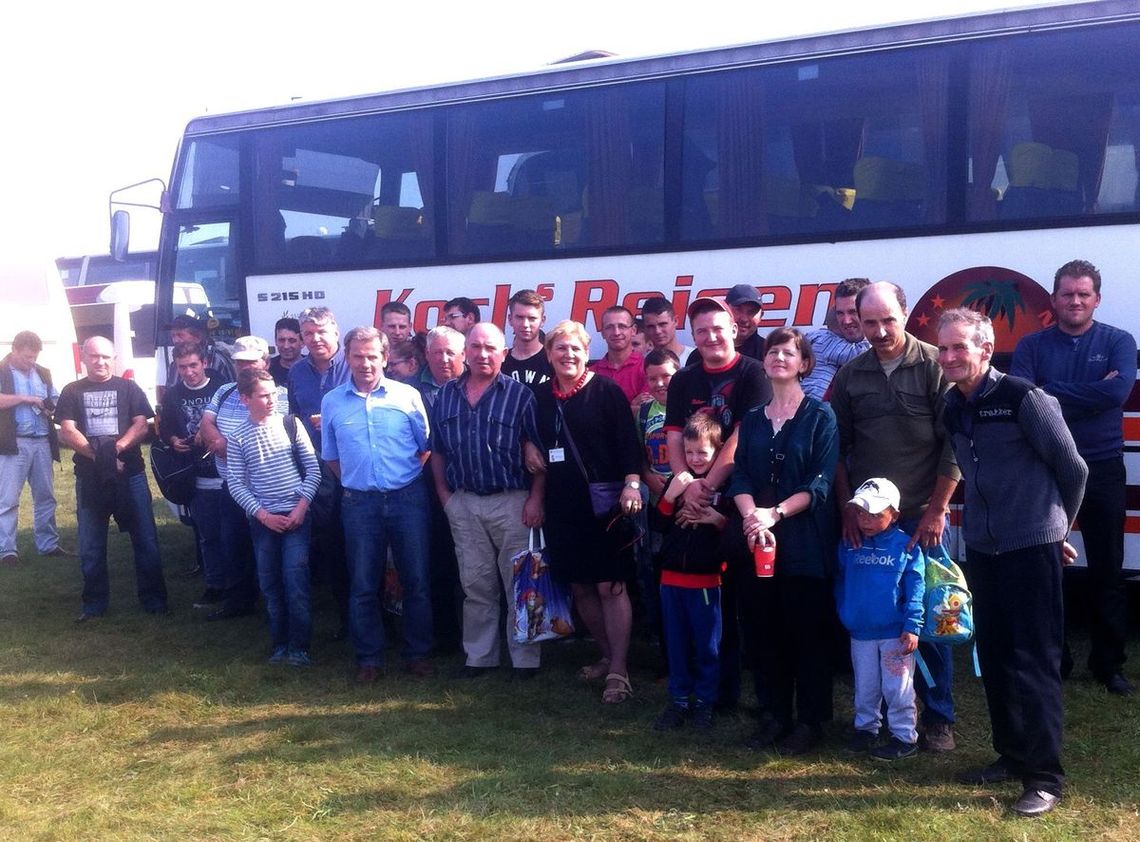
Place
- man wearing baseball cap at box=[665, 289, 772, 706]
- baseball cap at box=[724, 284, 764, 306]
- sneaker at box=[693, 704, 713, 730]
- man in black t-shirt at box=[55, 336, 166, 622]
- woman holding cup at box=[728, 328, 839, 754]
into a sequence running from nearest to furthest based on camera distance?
woman holding cup at box=[728, 328, 839, 754] < man wearing baseball cap at box=[665, 289, 772, 706] < sneaker at box=[693, 704, 713, 730] < baseball cap at box=[724, 284, 764, 306] < man in black t-shirt at box=[55, 336, 166, 622]

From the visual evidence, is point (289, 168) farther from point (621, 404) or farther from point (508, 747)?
point (508, 747)

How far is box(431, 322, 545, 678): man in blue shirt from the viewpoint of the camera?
585 cm

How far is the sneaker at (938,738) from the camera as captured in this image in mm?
4812

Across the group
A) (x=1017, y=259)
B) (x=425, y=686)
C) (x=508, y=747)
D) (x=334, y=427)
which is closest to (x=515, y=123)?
(x=334, y=427)

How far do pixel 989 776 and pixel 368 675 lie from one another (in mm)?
3315

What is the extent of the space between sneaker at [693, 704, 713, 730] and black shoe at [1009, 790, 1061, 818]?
1.42 m

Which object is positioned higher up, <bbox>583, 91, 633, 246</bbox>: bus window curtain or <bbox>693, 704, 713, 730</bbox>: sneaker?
<bbox>583, 91, 633, 246</bbox>: bus window curtain

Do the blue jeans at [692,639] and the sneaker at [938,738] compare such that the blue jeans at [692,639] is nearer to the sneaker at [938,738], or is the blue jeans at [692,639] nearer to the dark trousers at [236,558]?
the sneaker at [938,738]

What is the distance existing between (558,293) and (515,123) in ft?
4.38

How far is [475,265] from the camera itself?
26.4 feet

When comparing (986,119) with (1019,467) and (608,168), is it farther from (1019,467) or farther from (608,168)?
(1019,467)

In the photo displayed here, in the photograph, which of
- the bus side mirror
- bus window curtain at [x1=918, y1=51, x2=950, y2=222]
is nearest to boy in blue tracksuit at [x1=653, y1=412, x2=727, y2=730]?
bus window curtain at [x1=918, y1=51, x2=950, y2=222]

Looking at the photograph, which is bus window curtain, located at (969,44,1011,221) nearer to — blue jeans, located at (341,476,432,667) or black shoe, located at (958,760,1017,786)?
black shoe, located at (958,760,1017,786)

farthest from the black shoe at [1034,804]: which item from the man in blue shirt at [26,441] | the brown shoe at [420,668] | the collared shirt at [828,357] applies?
the man in blue shirt at [26,441]
